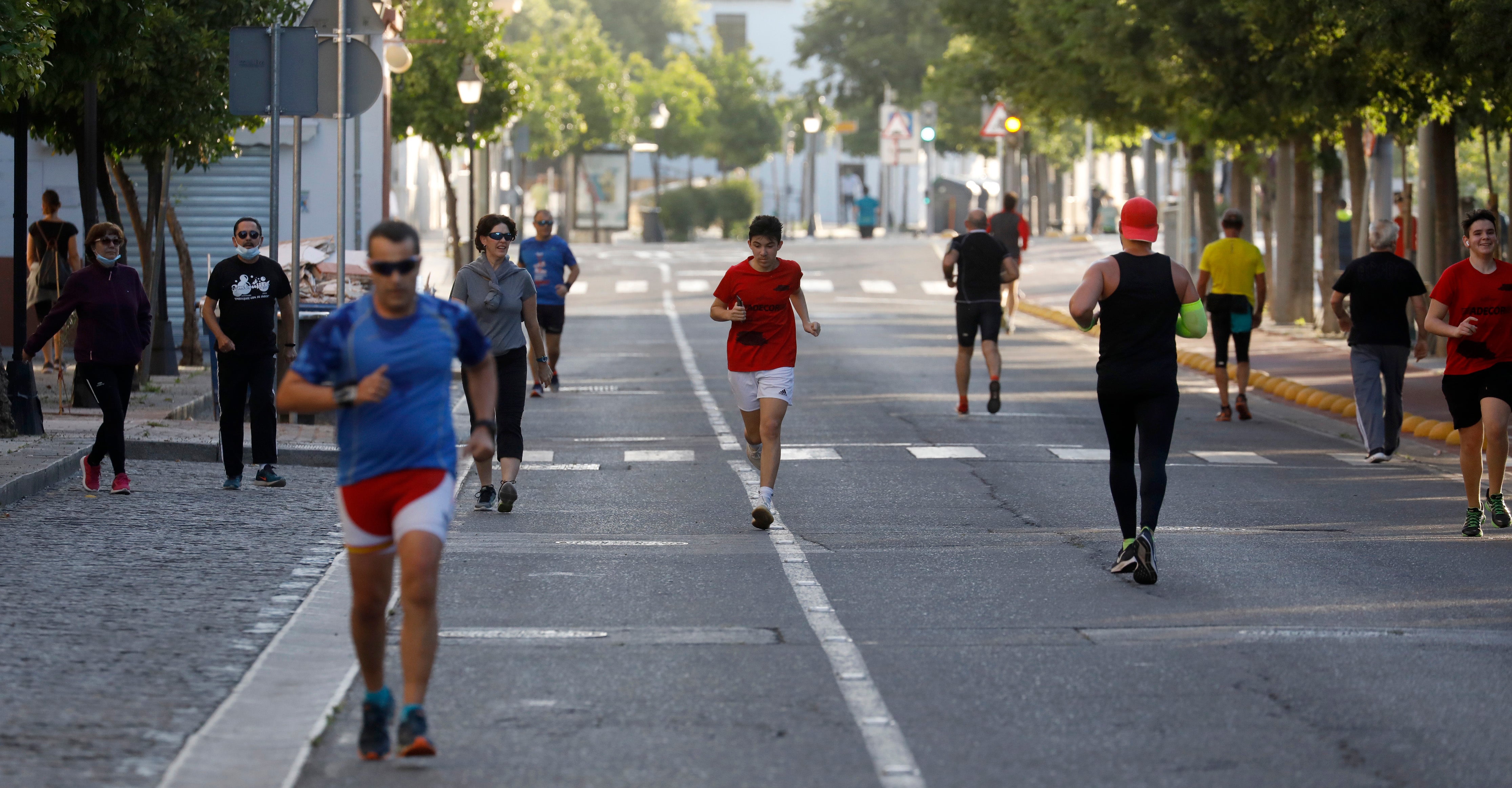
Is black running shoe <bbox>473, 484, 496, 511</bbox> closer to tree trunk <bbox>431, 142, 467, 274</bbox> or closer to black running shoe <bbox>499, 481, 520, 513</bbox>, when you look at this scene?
black running shoe <bbox>499, 481, 520, 513</bbox>

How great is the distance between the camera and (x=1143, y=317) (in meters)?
9.32

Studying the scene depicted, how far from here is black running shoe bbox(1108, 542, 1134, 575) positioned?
30.9ft

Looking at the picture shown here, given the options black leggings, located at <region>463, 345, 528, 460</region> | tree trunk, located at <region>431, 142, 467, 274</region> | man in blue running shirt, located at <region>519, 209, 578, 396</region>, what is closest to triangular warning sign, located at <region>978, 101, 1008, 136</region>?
tree trunk, located at <region>431, 142, 467, 274</region>

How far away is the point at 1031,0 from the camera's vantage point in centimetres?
2781

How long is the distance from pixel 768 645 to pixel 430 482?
218 centimetres

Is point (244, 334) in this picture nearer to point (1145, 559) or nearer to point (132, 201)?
point (1145, 559)

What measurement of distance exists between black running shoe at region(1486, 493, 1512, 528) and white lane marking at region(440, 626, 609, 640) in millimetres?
5635

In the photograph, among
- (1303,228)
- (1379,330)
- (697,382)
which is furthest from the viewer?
(1303,228)

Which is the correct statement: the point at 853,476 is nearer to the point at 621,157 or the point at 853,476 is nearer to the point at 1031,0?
the point at 1031,0

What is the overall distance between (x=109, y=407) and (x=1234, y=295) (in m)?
9.92

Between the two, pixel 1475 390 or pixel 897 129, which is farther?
pixel 897 129

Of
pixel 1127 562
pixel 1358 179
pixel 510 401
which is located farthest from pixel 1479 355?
pixel 1358 179

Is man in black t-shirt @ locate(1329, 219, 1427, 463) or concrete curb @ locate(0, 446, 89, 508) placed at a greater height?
man in black t-shirt @ locate(1329, 219, 1427, 463)

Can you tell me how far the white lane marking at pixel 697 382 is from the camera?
632 inches
